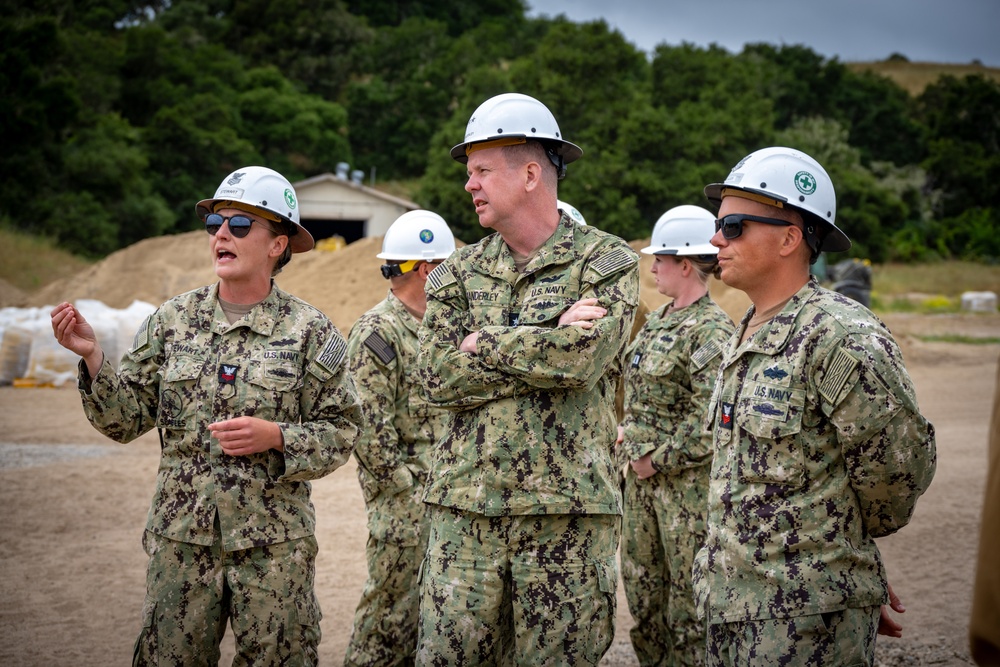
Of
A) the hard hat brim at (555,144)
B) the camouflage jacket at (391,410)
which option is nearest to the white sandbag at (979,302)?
the camouflage jacket at (391,410)

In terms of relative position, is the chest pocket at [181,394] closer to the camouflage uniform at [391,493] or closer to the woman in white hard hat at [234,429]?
the woman in white hard hat at [234,429]

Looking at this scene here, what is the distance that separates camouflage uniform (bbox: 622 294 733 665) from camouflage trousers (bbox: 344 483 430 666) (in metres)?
1.36

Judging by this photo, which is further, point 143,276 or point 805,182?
point 143,276

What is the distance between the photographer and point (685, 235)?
248 inches

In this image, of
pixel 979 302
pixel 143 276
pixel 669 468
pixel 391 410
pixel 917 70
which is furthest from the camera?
pixel 917 70

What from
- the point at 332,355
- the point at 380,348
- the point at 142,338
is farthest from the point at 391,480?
the point at 142,338

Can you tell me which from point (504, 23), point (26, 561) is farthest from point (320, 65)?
point (26, 561)

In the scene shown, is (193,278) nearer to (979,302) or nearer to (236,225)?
(236,225)

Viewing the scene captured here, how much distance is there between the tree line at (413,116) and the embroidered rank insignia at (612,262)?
95.2 feet

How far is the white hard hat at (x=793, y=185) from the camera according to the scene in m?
3.63

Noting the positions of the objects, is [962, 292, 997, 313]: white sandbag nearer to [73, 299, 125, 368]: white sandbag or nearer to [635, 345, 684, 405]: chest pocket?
[73, 299, 125, 368]: white sandbag

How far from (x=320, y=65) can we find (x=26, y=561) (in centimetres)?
5175

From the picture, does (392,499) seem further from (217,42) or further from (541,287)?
(217,42)

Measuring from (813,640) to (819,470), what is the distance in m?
0.58
